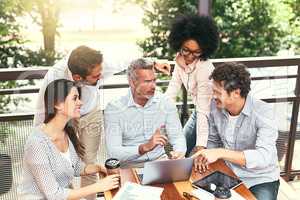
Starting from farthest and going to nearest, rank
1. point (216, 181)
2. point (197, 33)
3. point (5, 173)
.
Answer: point (5, 173), point (197, 33), point (216, 181)

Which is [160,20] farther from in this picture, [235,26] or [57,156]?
[57,156]

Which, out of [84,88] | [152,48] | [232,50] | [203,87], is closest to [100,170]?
[84,88]

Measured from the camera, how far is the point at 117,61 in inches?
111

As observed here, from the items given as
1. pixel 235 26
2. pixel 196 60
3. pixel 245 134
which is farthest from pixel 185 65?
pixel 235 26

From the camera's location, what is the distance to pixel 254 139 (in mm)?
2303

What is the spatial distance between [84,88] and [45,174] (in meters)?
0.73

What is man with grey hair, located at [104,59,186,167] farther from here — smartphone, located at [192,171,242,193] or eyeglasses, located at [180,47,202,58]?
smartphone, located at [192,171,242,193]

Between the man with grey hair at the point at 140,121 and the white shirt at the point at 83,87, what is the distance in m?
0.23

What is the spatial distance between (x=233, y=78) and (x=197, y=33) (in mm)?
464

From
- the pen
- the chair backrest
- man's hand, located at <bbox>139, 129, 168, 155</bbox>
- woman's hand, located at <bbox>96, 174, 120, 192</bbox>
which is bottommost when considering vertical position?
the chair backrest

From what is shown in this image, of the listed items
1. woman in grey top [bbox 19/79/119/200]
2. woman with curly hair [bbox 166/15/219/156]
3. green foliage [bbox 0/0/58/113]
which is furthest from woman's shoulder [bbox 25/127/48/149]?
green foliage [bbox 0/0/58/113]

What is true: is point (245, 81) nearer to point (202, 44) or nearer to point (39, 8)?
point (202, 44)

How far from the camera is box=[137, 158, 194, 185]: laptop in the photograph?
6.25 ft

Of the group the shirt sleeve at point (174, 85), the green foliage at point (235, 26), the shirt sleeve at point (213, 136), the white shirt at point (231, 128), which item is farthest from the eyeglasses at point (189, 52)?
the green foliage at point (235, 26)
